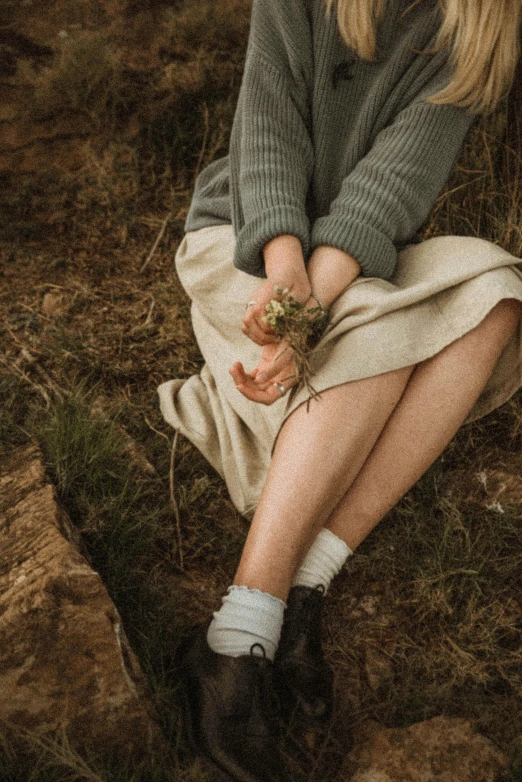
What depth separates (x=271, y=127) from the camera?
174 centimetres

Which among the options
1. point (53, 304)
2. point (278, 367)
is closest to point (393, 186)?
point (278, 367)

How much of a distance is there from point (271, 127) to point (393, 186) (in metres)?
0.35

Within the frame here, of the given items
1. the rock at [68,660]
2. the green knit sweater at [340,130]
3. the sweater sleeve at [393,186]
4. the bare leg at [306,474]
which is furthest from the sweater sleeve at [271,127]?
the rock at [68,660]

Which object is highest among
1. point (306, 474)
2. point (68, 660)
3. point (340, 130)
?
point (340, 130)

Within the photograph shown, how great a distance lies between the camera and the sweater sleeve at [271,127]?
167cm

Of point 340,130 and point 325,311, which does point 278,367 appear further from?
point 340,130

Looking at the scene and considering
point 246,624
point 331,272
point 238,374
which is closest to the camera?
point 246,624

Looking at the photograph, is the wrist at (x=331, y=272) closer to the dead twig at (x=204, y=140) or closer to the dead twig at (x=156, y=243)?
the dead twig at (x=156, y=243)

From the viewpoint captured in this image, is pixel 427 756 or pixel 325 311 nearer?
pixel 427 756

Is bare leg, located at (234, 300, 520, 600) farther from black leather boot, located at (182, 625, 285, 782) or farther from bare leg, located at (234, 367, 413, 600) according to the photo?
black leather boot, located at (182, 625, 285, 782)

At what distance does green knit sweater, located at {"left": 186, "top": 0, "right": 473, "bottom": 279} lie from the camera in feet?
5.44

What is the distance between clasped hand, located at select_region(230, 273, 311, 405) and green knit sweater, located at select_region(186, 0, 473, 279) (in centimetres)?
20

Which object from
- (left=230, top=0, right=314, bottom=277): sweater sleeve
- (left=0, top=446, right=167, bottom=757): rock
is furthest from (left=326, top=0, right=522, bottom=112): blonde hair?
(left=0, top=446, right=167, bottom=757): rock

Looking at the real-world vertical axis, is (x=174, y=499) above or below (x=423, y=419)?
below
